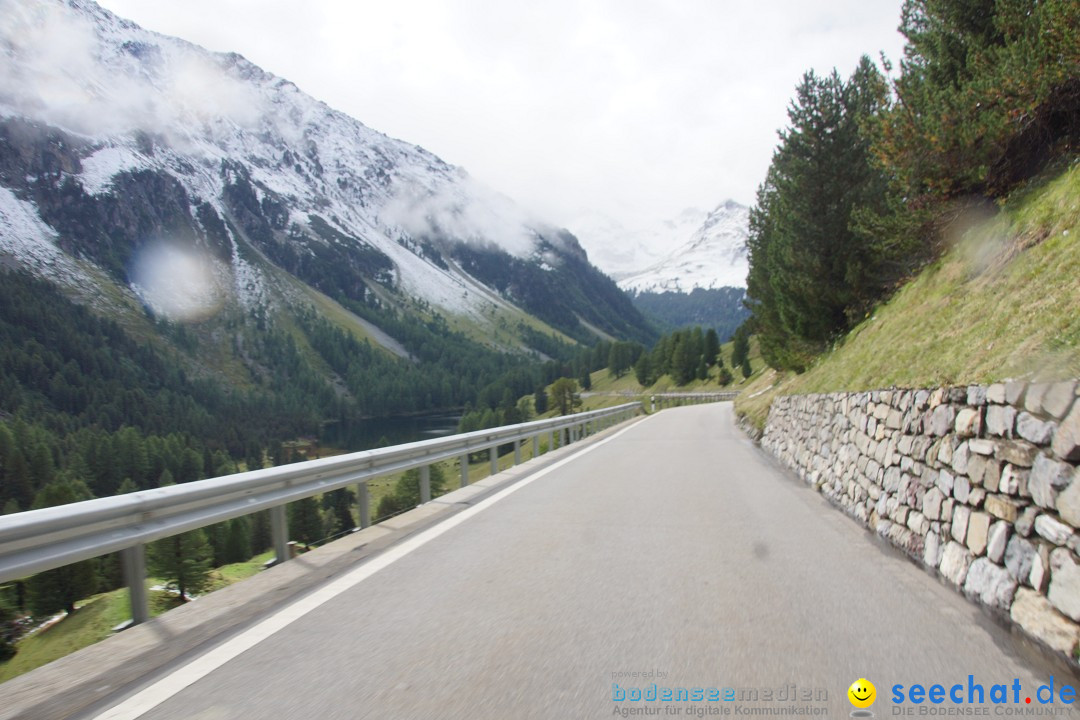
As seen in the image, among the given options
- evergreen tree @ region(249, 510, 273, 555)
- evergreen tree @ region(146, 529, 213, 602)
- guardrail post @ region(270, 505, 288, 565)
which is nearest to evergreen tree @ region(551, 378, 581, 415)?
evergreen tree @ region(249, 510, 273, 555)

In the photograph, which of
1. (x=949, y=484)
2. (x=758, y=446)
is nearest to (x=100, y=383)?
(x=758, y=446)

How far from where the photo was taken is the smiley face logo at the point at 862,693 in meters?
3.26

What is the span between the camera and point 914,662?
12.2ft

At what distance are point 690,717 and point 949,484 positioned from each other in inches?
133

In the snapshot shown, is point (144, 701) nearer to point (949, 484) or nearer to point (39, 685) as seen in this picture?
point (39, 685)

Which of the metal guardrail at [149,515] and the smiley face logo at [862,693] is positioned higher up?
the metal guardrail at [149,515]

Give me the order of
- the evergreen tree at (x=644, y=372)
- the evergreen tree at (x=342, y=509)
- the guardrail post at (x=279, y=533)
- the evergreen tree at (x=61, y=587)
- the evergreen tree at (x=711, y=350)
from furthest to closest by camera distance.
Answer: the evergreen tree at (x=644, y=372) → the evergreen tree at (x=711, y=350) → the evergreen tree at (x=342, y=509) → the guardrail post at (x=279, y=533) → the evergreen tree at (x=61, y=587)

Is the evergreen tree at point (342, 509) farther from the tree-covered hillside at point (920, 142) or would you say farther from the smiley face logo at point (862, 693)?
the tree-covered hillside at point (920, 142)

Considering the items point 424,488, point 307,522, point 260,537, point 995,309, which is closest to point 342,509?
point 424,488

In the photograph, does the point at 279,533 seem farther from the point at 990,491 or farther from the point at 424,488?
the point at 990,491

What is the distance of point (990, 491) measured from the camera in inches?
187

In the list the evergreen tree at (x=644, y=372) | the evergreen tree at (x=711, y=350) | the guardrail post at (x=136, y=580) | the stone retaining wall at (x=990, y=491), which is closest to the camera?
the stone retaining wall at (x=990, y=491)

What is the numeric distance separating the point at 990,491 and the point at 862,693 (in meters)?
2.10

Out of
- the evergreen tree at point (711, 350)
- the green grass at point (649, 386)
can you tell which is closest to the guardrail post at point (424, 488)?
the green grass at point (649, 386)
